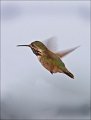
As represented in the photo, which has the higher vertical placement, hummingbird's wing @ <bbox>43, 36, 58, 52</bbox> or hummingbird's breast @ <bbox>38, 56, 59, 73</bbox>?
hummingbird's wing @ <bbox>43, 36, 58, 52</bbox>

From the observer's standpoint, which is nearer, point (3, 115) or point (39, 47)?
point (39, 47)

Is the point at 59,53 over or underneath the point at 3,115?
over

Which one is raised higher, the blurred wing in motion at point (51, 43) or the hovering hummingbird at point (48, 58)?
the blurred wing in motion at point (51, 43)

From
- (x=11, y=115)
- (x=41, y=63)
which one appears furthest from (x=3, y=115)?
(x=41, y=63)

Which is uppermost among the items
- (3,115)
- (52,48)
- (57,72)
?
(52,48)

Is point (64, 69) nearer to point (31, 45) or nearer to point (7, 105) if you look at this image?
point (31, 45)

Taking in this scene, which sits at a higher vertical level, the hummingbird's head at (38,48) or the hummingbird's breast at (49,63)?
the hummingbird's head at (38,48)

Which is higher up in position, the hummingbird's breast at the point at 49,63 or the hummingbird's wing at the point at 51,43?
the hummingbird's wing at the point at 51,43

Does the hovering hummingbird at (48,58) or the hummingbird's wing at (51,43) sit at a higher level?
the hummingbird's wing at (51,43)
